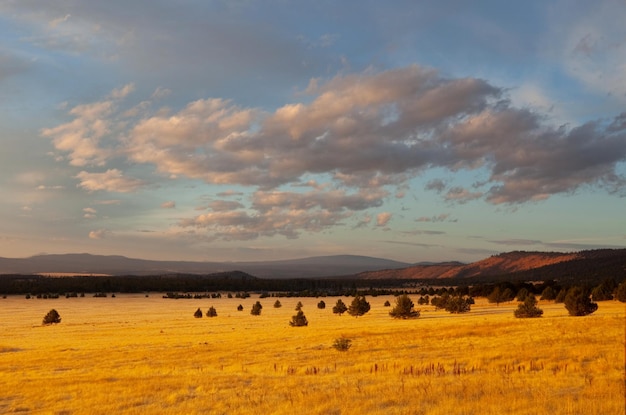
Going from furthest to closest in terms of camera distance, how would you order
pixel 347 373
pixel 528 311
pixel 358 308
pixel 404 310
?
pixel 358 308 < pixel 404 310 < pixel 528 311 < pixel 347 373

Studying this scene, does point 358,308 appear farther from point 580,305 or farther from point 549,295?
point 580,305

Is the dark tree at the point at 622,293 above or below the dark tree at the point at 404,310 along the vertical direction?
above

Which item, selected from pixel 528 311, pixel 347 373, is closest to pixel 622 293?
pixel 528 311

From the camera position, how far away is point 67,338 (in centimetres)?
4616

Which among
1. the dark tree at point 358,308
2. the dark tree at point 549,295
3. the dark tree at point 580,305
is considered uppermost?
the dark tree at point 580,305

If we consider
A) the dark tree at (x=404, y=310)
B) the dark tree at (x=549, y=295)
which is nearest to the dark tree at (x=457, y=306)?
the dark tree at (x=404, y=310)

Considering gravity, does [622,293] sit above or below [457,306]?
above

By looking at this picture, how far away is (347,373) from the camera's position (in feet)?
73.0

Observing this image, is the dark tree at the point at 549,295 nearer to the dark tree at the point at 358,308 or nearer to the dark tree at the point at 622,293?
the dark tree at the point at 622,293

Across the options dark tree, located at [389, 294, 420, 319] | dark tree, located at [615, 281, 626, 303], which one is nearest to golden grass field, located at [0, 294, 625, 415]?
dark tree, located at [389, 294, 420, 319]

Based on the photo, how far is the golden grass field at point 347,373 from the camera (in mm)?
15500

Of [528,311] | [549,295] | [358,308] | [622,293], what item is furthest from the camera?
[549,295]

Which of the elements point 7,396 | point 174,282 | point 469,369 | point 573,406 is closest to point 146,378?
point 7,396

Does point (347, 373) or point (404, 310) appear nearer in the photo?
point (347, 373)
